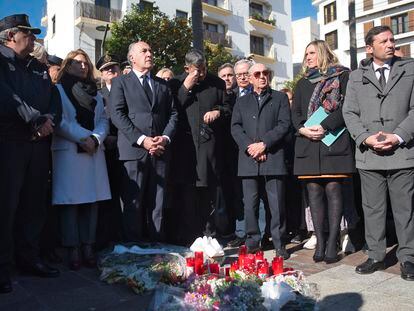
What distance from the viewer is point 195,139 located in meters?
5.15

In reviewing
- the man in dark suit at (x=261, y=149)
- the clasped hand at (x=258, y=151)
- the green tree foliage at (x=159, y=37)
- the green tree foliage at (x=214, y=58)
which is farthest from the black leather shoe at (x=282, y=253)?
the green tree foliage at (x=214, y=58)

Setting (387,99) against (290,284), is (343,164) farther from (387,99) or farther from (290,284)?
(290,284)

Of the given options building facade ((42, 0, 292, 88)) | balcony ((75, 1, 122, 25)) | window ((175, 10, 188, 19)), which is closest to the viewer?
balcony ((75, 1, 122, 25))

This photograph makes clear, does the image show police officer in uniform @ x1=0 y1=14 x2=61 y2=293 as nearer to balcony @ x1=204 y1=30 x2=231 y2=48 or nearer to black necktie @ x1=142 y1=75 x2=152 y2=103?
black necktie @ x1=142 y1=75 x2=152 y2=103

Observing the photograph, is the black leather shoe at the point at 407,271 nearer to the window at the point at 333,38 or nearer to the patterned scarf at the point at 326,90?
the patterned scarf at the point at 326,90

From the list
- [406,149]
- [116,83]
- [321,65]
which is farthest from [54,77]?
[406,149]

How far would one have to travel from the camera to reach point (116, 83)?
4.59m

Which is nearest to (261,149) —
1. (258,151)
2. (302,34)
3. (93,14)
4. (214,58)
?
(258,151)

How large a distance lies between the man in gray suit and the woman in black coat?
0.23 meters

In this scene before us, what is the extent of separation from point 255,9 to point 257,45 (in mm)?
3256

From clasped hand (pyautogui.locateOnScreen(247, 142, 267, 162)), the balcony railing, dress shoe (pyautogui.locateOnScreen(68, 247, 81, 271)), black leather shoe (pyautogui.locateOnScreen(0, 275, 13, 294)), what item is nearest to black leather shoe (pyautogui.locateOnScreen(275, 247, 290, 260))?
clasped hand (pyautogui.locateOnScreen(247, 142, 267, 162))

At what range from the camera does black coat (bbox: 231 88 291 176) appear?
15.2 feet

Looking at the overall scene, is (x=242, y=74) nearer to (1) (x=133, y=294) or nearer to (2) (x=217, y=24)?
(1) (x=133, y=294)

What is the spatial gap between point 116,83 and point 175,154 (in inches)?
41.9
